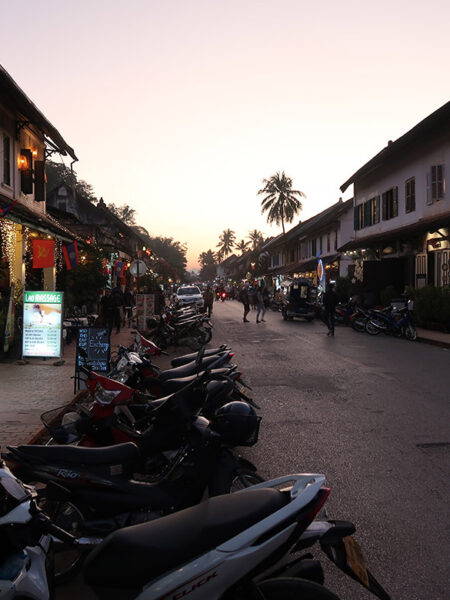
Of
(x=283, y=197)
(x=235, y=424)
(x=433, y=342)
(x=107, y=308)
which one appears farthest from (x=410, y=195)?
(x=283, y=197)

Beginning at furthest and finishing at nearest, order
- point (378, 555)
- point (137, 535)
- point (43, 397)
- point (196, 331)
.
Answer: point (196, 331), point (43, 397), point (378, 555), point (137, 535)

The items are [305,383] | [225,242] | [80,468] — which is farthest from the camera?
[225,242]

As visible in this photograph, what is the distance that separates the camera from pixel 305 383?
33.1 ft

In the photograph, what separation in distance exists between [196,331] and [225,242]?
16044 centimetres

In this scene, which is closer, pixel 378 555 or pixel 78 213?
pixel 378 555

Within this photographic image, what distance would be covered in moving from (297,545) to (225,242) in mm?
174798

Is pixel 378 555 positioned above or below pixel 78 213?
below

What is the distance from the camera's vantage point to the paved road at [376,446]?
361 cm

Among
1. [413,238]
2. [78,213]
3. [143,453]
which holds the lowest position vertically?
[143,453]

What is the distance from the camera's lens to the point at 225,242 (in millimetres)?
176000

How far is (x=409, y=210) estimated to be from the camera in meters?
25.7

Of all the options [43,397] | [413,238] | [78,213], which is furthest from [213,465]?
[78,213]

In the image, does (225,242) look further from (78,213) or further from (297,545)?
(297,545)

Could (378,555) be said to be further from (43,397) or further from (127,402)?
(43,397)
